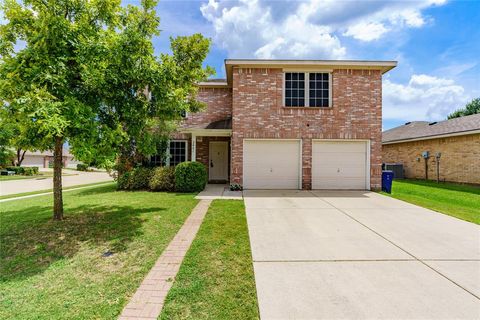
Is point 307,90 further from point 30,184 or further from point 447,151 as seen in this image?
point 30,184

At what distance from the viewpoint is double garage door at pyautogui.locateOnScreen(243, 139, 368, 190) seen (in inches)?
448

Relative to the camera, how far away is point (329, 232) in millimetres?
5285

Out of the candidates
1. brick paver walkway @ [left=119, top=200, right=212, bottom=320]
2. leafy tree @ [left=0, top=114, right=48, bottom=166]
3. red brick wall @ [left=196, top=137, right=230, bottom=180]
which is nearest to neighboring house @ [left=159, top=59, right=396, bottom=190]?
red brick wall @ [left=196, top=137, right=230, bottom=180]

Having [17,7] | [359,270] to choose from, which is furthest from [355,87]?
[17,7]

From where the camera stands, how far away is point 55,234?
16.5 feet

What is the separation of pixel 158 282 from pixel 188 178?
24.3 feet

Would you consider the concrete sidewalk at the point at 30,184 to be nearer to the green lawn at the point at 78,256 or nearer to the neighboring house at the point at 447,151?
the green lawn at the point at 78,256

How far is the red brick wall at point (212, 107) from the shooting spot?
13984 millimetres

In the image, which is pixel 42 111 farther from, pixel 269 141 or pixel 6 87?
pixel 269 141

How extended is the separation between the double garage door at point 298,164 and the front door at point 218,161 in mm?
2987

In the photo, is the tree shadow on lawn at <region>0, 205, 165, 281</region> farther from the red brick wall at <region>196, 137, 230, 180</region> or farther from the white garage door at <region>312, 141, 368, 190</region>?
the white garage door at <region>312, 141, 368, 190</region>

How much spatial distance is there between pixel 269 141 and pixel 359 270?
8.29 metres

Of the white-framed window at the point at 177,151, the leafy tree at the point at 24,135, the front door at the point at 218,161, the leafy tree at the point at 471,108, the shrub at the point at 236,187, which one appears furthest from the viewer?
the leafy tree at the point at 471,108

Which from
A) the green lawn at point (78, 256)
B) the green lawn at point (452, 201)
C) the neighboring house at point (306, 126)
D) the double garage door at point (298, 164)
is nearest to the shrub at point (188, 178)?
the neighboring house at point (306, 126)
